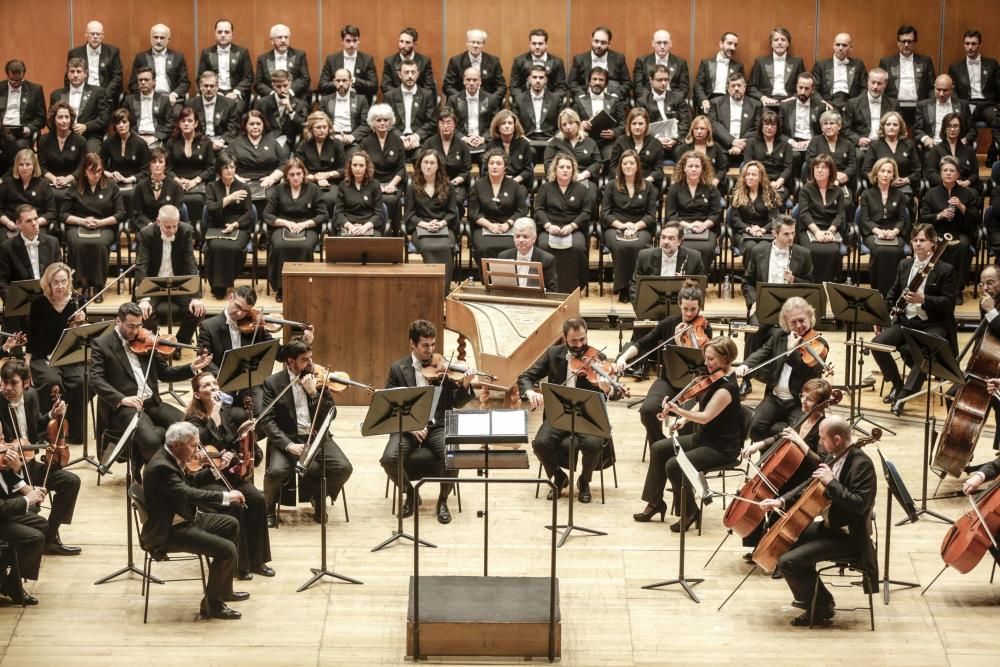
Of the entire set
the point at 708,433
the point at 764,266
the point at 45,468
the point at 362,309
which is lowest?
the point at 45,468

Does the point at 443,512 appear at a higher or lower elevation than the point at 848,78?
lower

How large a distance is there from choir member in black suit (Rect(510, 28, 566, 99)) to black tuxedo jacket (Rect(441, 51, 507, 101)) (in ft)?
0.41

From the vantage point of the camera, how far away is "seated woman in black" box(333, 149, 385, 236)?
10.8 metres

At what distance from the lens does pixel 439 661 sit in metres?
6.13

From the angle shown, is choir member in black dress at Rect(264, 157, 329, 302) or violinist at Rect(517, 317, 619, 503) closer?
violinist at Rect(517, 317, 619, 503)

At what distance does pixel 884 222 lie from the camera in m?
10.9

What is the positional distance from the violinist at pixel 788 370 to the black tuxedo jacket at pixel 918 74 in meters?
4.84

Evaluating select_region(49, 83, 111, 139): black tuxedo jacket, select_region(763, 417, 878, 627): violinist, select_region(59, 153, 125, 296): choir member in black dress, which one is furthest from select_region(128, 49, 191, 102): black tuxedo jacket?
select_region(763, 417, 878, 627): violinist

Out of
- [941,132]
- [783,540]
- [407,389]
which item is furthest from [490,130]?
[783,540]

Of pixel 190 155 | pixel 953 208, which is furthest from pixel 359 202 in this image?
pixel 953 208

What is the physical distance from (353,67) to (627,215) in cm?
311

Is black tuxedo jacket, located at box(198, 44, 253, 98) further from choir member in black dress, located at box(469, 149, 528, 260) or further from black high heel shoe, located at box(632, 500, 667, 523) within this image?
black high heel shoe, located at box(632, 500, 667, 523)

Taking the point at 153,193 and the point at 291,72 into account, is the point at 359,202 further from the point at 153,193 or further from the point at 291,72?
the point at 291,72

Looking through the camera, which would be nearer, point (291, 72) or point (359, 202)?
point (359, 202)
